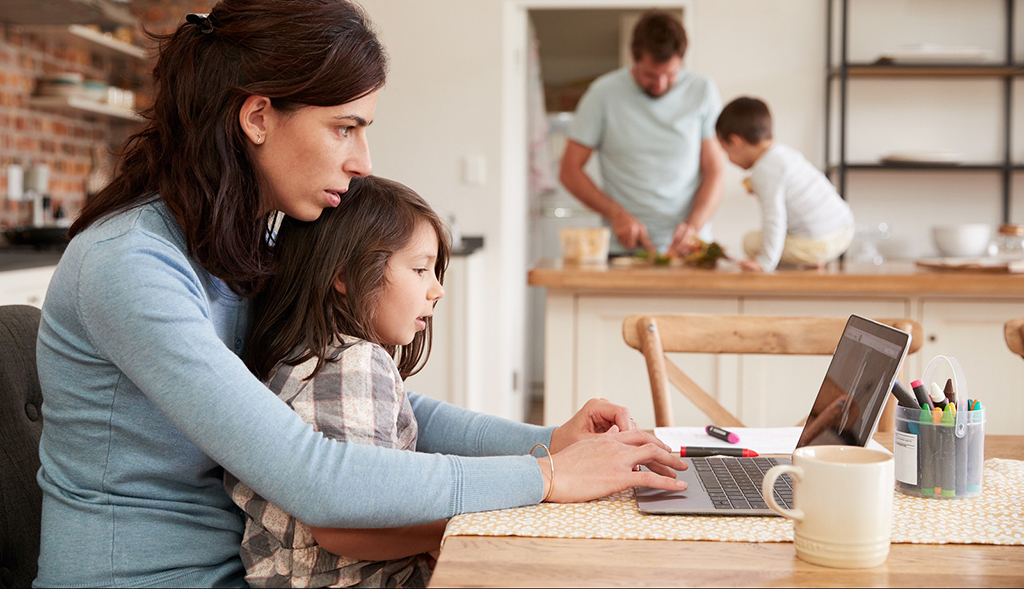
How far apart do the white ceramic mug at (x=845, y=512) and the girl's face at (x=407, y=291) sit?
571 mm

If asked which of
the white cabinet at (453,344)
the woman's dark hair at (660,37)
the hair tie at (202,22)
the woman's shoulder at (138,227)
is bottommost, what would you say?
the white cabinet at (453,344)

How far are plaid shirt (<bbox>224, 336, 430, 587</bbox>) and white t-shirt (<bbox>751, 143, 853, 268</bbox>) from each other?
6.43 ft

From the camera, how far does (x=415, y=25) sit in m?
4.31

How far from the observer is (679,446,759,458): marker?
120cm

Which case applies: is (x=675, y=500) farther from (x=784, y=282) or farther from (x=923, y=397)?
(x=784, y=282)

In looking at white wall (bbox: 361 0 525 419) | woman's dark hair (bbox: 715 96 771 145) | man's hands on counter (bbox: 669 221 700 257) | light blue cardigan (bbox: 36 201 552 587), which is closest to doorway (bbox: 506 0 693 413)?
white wall (bbox: 361 0 525 419)

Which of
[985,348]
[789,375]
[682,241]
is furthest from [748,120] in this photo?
[985,348]

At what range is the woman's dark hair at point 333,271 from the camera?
1146mm

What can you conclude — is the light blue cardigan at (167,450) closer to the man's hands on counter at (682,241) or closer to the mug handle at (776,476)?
the mug handle at (776,476)

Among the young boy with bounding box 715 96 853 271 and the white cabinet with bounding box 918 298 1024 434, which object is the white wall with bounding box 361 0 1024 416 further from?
the white cabinet with bounding box 918 298 1024 434

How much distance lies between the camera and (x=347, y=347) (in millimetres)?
1097

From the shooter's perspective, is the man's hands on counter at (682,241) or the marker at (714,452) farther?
the man's hands on counter at (682,241)

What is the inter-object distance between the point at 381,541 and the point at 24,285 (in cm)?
218

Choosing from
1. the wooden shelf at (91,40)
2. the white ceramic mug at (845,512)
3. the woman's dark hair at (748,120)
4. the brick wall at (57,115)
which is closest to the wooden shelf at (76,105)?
the brick wall at (57,115)
